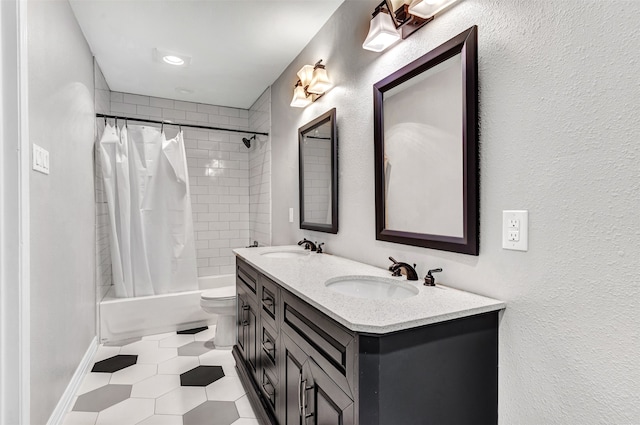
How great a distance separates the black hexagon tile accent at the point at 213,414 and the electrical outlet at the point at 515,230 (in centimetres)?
162

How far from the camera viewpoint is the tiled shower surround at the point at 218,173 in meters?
3.62

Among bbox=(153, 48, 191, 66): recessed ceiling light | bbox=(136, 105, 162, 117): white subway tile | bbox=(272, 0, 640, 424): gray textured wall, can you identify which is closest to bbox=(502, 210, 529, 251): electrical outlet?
bbox=(272, 0, 640, 424): gray textured wall

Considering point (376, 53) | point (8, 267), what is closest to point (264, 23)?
point (376, 53)

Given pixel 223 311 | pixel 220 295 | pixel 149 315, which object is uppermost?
pixel 220 295

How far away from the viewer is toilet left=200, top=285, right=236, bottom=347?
2654mm

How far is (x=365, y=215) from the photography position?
1.81 metres

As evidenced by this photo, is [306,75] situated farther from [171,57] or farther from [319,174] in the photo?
[171,57]

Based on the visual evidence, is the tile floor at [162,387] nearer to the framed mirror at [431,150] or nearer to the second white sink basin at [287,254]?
the second white sink basin at [287,254]

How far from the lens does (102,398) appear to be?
1.98 meters

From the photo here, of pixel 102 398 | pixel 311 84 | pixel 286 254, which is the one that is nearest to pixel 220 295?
pixel 286 254

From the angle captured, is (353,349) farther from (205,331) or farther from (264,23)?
(205,331)

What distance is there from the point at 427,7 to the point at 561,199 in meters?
0.90

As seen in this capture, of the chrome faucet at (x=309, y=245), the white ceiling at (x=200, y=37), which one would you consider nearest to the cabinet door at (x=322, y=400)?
the chrome faucet at (x=309, y=245)

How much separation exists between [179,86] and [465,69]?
2.93 metres
